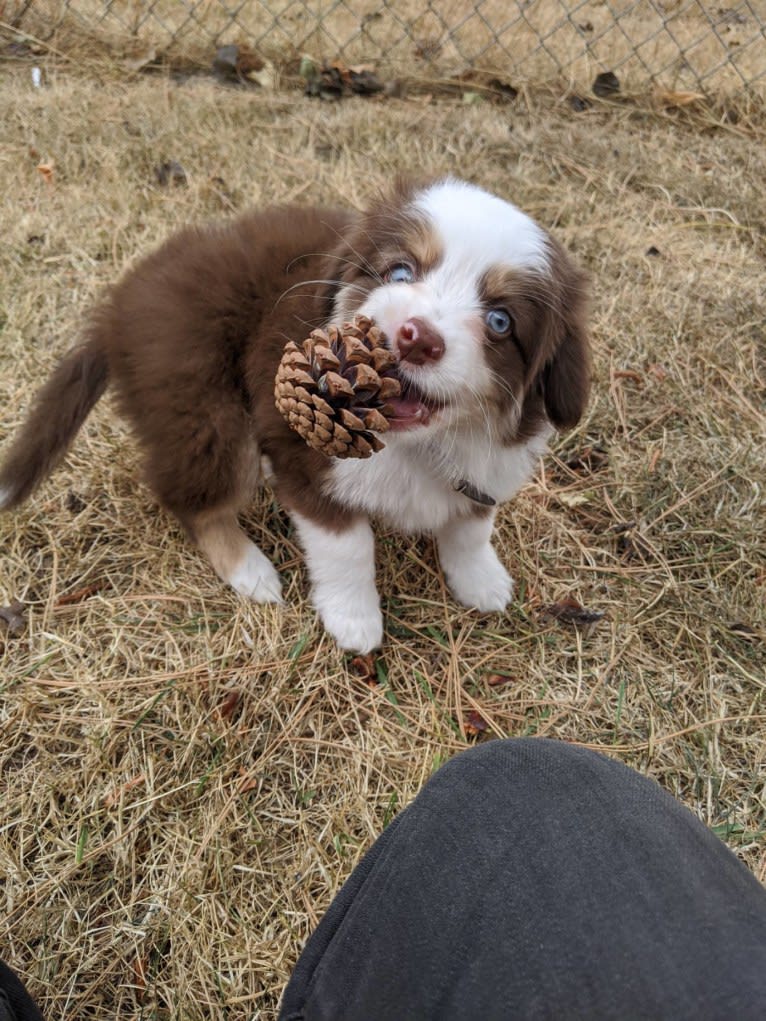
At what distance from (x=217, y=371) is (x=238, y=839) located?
1.13 m

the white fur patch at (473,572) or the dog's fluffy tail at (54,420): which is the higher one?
the white fur patch at (473,572)

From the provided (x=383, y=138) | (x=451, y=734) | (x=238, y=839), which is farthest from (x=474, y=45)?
(x=238, y=839)

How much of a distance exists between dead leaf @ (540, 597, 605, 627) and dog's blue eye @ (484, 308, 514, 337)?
96 cm

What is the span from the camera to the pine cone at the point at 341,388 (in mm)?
1428

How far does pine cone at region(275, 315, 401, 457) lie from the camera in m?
1.43

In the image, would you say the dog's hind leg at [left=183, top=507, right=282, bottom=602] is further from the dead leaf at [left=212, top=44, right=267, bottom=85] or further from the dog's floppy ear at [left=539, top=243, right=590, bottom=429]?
the dead leaf at [left=212, top=44, right=267, bottom=85]

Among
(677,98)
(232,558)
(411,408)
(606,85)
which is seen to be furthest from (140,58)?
(411,408)

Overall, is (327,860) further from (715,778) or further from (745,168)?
(745,168)

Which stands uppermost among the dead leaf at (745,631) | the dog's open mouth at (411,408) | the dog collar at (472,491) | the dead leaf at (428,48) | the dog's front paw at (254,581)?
the dead leaf at (428,48)

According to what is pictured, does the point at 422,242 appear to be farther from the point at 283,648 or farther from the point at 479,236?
the point at 283,648

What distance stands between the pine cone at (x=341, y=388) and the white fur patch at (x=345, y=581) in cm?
45

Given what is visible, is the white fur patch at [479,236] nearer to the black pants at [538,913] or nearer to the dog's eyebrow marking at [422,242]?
the dog's eyebrow marking at [422,242]

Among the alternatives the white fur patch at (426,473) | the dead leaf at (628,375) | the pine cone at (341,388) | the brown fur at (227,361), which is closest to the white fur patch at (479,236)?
the brown fur at (227,361)

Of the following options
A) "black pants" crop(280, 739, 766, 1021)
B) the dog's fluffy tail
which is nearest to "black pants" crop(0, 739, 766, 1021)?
"black pants" crop(280, 739, 766, 1021)
